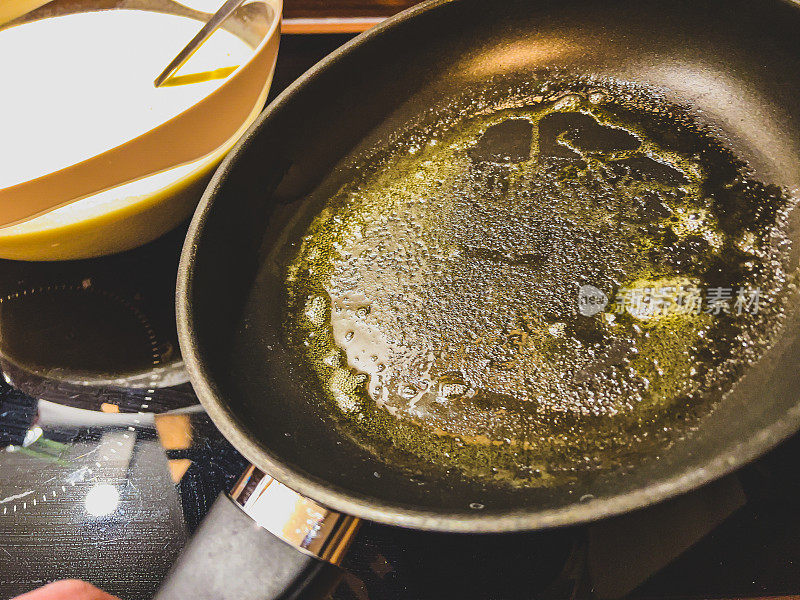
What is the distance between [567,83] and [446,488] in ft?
1.82

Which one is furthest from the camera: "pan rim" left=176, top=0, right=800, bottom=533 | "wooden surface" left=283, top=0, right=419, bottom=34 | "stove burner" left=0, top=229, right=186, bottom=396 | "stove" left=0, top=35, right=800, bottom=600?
"wooden surface" left=283, top=0, right=419, bottom=34

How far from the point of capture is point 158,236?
2.19 feet

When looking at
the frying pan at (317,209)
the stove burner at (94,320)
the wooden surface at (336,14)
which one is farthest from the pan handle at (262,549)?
the wooden surface at (336,14)

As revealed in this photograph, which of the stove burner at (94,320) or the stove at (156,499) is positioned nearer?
the stove at (156,499)

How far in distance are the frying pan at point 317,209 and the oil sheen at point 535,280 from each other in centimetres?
2

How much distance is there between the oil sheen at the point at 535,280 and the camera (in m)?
0.52

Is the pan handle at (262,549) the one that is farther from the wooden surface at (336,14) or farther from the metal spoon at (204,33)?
the wooden surface at (336,14)

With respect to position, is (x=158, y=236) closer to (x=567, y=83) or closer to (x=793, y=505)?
(x=567, y=83)

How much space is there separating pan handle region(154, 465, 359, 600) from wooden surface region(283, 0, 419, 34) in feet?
2.12

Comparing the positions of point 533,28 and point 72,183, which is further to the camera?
point 533,28

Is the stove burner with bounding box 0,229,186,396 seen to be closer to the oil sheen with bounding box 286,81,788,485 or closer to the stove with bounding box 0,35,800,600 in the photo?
the stove with bounding box 0,35,800,600

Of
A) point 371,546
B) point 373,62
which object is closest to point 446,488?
point 371,546

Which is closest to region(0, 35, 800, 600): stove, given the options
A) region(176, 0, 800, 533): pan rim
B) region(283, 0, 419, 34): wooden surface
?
region(176, 0, 800, 533): pan rim

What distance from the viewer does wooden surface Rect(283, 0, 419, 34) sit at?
2.67ft
